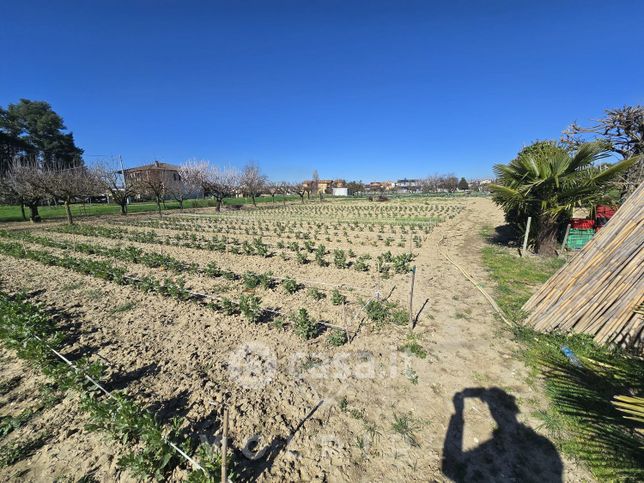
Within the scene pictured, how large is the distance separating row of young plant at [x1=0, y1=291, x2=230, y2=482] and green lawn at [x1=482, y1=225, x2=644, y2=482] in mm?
4058

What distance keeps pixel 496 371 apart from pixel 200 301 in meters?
6.94

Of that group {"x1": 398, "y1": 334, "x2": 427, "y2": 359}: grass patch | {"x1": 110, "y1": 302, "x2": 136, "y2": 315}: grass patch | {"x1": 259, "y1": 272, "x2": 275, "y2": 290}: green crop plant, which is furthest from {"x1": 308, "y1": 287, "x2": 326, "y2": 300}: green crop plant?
{"x1": 110, "y1": 302, "x2": 136, "y2": 315}: grass patch

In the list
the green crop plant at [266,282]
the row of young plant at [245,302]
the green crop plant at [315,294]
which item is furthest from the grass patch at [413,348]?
the green crop plant at [266,282]

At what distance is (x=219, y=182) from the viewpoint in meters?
43.3

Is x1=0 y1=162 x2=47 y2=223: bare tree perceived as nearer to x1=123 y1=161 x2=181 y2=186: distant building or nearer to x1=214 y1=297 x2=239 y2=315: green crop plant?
x1=123 y1=161 x2=181 y2=186: distant building

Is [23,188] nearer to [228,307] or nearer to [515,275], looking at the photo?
[228,307]

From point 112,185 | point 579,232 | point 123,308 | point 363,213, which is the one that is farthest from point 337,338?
point 112,185

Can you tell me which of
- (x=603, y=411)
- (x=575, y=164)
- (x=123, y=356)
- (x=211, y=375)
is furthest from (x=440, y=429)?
(x=575, y=164)

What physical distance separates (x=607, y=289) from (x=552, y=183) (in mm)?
6047

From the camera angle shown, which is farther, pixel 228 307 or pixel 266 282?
pixel 266 282

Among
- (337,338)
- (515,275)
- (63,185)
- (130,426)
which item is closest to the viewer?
(130,426)

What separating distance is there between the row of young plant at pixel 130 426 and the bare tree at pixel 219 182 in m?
37.1

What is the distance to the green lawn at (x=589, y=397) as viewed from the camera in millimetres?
2889

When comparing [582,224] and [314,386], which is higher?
[582,224]
